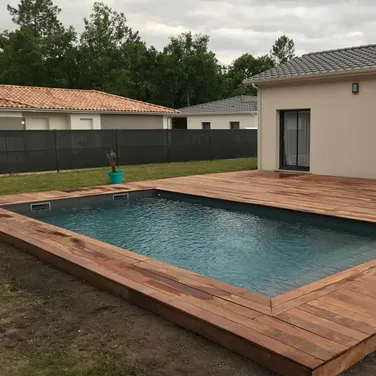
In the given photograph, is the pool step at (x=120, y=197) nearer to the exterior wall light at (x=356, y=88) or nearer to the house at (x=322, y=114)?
the house at (x=322, y=114)

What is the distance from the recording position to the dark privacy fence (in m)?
14.8

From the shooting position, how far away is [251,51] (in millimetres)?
45719

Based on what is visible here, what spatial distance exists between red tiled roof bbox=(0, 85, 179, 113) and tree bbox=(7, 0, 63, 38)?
20710mm

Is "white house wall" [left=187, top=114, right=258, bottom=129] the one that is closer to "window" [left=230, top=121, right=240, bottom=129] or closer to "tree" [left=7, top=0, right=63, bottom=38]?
"window" [left=230, top=121, right=240, bottom=129]

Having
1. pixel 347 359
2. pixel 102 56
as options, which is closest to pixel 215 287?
pixel 347 359

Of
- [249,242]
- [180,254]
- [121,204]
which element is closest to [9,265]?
[180,254]

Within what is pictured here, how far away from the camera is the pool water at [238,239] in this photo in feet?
16.9

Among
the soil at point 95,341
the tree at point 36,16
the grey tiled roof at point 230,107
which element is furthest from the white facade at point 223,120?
the soil at point 95,341

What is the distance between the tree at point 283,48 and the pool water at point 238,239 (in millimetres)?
48880

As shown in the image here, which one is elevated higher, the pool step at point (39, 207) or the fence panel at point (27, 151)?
the fence panel at point (27, 151)

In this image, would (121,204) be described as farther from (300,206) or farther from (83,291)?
(83,291)

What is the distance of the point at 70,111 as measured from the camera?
1997 cm

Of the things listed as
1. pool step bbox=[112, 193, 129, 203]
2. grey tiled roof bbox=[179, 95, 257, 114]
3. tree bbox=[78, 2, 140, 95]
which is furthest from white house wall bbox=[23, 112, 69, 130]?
tree bbox=[78, 2, 140, 95]

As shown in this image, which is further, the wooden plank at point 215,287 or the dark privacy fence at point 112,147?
the dark privacy fence at point 112,147
